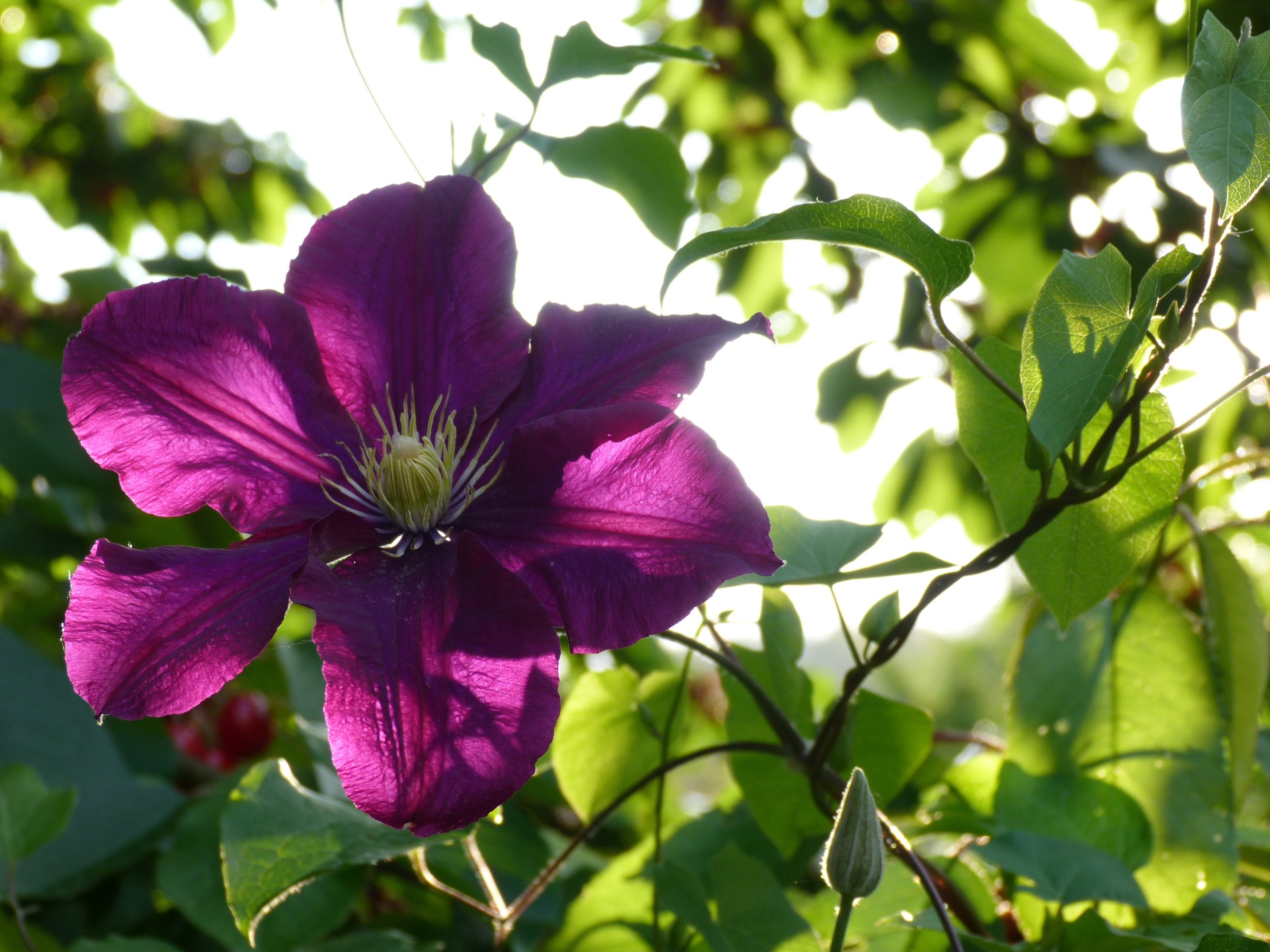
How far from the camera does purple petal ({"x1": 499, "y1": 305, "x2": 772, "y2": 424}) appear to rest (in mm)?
445

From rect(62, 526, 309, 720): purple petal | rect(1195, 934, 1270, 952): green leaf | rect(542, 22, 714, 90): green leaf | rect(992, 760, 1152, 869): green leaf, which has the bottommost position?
rect(992, 760, 1152, 869): green leaf

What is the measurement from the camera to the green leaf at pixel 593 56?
574 mm

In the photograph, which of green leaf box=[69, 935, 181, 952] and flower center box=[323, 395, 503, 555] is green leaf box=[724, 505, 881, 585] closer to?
flower center box=[323, 395, 503, 555]

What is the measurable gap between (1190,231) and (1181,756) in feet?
2.54

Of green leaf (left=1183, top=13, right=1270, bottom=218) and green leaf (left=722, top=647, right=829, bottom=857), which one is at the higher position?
green leaf (left=1183, top=13, right=1270, bottom=218)

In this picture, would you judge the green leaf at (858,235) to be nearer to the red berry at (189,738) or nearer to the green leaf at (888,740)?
the green leaf at (888,740)

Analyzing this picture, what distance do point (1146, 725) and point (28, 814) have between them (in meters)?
0.75

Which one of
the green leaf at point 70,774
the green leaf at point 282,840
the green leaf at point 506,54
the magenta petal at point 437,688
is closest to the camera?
the magenta petal at point 437,688

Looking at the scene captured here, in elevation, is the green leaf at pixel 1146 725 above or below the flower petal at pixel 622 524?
below

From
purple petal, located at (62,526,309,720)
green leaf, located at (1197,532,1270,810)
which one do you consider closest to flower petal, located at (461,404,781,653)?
purple petal, located at (62,526,309,720)

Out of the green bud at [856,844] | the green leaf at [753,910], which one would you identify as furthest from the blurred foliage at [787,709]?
the green bud at [856,844]

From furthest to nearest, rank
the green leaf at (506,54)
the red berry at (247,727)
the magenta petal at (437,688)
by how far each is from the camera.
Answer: the red berry at (247,727) < the green leaf at (506,54) < the magenta petal at (437,688)

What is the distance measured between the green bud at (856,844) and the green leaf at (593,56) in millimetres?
398

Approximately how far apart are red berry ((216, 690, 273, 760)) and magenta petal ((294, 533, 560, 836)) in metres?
0.94
